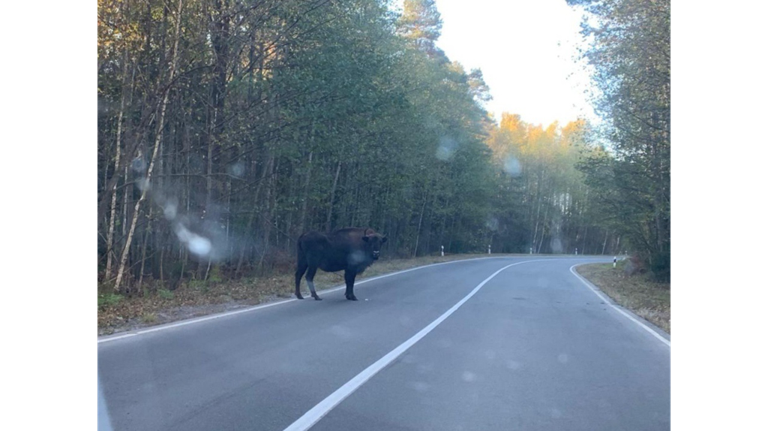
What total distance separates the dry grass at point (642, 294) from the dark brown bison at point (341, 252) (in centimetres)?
646

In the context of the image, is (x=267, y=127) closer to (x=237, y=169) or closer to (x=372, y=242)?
(x=237, y=169)

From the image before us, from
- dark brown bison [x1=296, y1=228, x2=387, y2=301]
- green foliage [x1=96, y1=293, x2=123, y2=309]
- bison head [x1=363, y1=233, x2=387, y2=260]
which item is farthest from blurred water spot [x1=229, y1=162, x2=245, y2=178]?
green foliage [x1=96, y1=293, x2=123, y2=309]

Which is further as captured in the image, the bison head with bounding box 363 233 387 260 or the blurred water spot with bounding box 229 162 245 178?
the blurred water spot with bounding box 229 162 245 178

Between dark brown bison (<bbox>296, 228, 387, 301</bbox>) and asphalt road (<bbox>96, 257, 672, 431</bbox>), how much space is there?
1.92 meters

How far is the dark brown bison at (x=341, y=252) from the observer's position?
14930mm

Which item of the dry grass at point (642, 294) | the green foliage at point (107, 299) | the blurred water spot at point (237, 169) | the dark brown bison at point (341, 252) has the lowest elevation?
the dry grass at point (642, 294)

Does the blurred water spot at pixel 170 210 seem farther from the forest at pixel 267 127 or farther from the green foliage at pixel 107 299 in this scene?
the green foliage at pixel 107 299

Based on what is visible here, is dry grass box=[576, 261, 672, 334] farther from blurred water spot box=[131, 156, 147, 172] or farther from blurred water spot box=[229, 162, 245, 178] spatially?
blurred water spot box=[131, 156, 147, 172]

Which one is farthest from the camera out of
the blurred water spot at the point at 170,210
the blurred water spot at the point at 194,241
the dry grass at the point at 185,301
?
the blurred water spot at the point at 194,241

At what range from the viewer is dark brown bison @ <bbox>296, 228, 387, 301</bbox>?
1493 cm

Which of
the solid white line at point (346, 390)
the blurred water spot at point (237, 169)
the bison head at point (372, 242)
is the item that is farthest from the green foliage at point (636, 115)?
the blurred water spot at point (237, 169)

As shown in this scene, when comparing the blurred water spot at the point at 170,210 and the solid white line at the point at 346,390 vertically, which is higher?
the blurred water spot at the point at 170,210

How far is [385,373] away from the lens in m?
7.41

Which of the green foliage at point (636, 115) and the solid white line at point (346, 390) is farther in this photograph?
the green foliage at point (636, 115)
